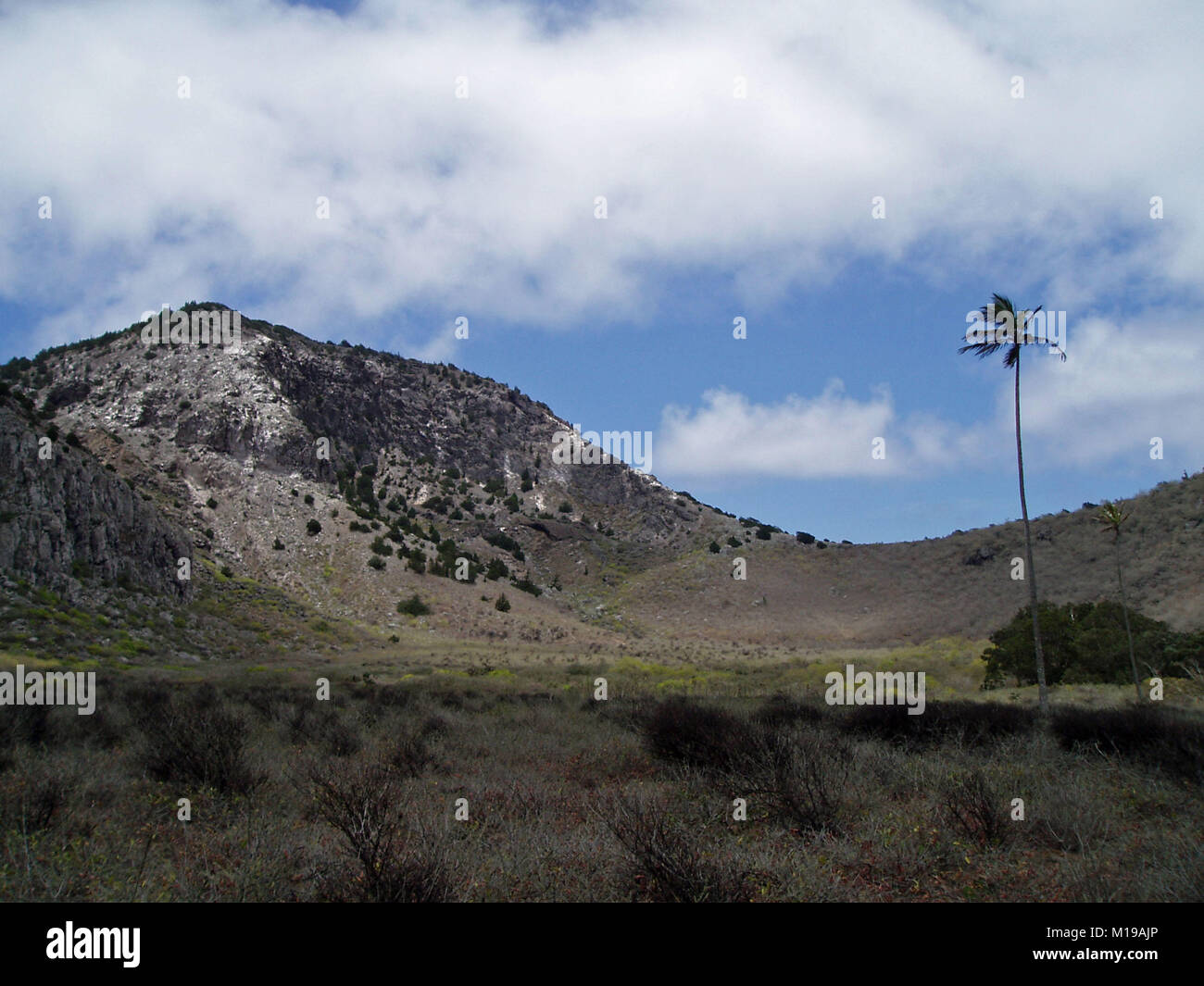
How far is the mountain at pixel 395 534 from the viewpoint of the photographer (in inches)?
1474

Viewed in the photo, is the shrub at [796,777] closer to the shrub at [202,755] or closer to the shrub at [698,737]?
the shrub at [698,737]

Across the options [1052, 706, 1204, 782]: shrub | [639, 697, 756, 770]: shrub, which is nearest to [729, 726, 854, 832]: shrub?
[639, 697, 756, 770]: shrub

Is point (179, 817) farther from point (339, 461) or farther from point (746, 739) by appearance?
point (339, 461)

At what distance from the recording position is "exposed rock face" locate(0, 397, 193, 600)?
31203 mm

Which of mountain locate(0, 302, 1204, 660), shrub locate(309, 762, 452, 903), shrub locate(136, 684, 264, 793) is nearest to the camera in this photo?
shrub locate(309, 762, 452, 903)

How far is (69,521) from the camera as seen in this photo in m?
34.4

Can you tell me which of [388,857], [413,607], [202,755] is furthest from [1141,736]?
[413,607]

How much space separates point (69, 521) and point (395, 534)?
32.3m

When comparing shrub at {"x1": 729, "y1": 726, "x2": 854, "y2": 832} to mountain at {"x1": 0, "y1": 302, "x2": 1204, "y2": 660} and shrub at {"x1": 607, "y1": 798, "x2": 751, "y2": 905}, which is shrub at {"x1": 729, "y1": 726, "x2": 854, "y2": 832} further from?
mountain at {"x1": 0, "y1": 302, "x2": 1204, "y2": 660}

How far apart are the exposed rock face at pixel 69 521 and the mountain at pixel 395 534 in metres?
0.12

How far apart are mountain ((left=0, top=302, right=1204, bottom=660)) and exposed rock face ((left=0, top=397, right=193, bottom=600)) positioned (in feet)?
0.40

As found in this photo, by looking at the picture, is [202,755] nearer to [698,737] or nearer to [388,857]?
[388,857]

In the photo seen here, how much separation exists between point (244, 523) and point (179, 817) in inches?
2287
